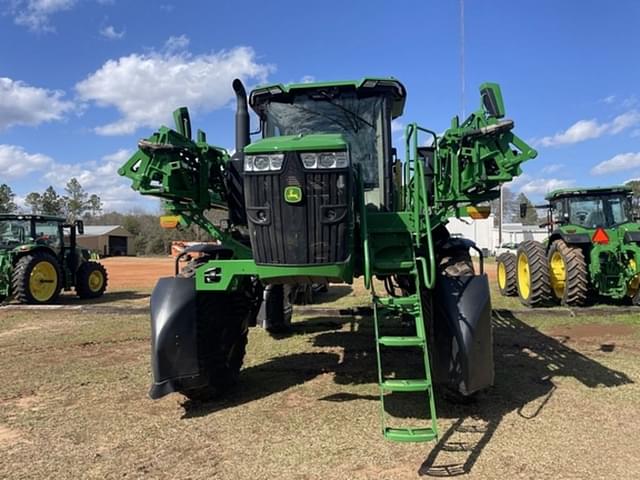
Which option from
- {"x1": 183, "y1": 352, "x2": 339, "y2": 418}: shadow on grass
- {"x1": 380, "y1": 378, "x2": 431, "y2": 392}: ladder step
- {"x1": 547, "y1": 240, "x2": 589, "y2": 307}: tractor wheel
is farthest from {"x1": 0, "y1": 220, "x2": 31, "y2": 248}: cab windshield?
{"x1": 380, "y1": 378, "x2": 431, "y2": 392}: ladder step

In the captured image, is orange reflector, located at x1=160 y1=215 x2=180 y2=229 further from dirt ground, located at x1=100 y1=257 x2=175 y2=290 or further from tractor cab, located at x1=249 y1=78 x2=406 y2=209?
dirt ground, located at x1=100 y1=257 x2=175 y2=290

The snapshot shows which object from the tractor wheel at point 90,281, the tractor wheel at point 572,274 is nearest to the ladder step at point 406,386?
the tractor wheel at point 572,274

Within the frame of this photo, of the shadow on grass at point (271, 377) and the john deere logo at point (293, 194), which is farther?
the shadow on grass at point (271, 377)

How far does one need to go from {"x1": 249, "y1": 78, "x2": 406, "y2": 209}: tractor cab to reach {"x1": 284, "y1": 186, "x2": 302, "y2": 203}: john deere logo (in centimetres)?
130

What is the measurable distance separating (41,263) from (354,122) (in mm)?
10498

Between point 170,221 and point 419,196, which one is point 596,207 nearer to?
point 419,196

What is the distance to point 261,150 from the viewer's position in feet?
13.7

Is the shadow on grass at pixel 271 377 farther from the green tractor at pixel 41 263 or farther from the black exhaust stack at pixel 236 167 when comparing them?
the green tractor at pixel 41 263

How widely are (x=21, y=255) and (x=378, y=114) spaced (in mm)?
11105

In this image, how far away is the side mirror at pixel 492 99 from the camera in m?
4.68

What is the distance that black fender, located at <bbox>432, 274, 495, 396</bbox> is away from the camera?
4.32 meters

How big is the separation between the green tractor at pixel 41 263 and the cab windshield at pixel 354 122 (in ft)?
32.4

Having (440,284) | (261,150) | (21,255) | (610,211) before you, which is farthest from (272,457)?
(21,255)

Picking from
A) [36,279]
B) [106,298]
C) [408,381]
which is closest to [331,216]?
[408,381]
